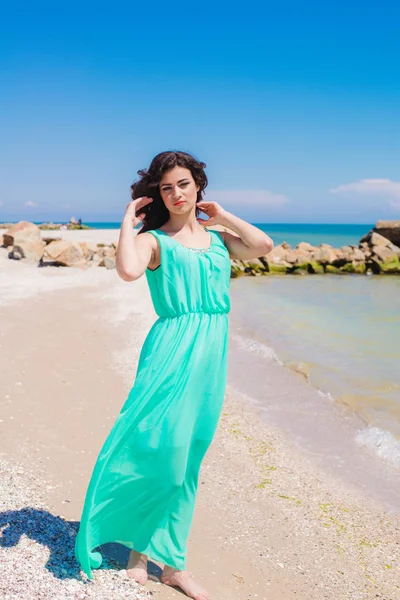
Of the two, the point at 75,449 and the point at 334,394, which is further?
the point at 334,394

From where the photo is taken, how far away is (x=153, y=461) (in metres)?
3.08

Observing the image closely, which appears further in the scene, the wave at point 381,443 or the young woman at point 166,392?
the wave at point 381,443

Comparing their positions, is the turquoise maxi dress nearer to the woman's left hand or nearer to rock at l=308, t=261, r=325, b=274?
the woman's left hand

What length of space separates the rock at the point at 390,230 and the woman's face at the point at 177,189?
3198 cm

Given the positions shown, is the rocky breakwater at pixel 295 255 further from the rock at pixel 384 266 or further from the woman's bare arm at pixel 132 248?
the woman's bare arm at pixel 132 248

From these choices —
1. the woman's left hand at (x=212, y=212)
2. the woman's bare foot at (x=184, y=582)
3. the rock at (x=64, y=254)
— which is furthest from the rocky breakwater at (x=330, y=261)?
the woman's bare foot at (x=184, y=582)

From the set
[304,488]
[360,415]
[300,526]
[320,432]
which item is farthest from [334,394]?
[300,526]

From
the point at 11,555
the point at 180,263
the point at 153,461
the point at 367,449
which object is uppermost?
the point at 180,263

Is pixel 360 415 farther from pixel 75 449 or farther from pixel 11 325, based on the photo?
pixel 11 325

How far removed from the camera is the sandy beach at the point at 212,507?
3.41 m

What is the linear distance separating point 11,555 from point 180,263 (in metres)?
1.86

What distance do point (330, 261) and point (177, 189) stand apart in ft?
90.3

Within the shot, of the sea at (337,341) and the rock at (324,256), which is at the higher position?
the rock at (324,256)

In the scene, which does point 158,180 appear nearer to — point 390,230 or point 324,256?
point 324,256
